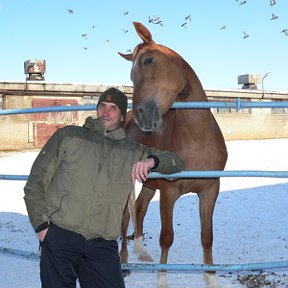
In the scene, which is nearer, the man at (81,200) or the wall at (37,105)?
the man at (81,200)

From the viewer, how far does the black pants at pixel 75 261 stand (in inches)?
85.0

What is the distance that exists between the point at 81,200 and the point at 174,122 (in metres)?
1.64

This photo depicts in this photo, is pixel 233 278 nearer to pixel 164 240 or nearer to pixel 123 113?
pixel 164 240

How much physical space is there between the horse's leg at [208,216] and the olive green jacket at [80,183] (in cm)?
143

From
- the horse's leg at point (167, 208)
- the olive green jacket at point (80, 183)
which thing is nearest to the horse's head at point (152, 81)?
the olive green jacket at point (80, 183)

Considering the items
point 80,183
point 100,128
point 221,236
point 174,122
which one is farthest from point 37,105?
point 80,183

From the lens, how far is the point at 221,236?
17.9ft

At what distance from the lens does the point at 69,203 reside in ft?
7.11

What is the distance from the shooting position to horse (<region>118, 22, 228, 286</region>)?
290 centimetres

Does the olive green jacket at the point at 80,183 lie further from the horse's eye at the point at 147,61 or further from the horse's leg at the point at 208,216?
the horse's leg at the point at 208,216

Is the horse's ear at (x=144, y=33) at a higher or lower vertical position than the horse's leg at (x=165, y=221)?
higher

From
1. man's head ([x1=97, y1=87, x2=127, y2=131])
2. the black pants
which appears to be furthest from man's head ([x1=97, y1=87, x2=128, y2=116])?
the black pants

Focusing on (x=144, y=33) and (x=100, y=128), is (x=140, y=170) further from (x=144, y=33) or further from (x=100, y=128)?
(x=144, y=33)

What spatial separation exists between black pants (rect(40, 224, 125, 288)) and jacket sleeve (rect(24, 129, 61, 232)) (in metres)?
0.11
